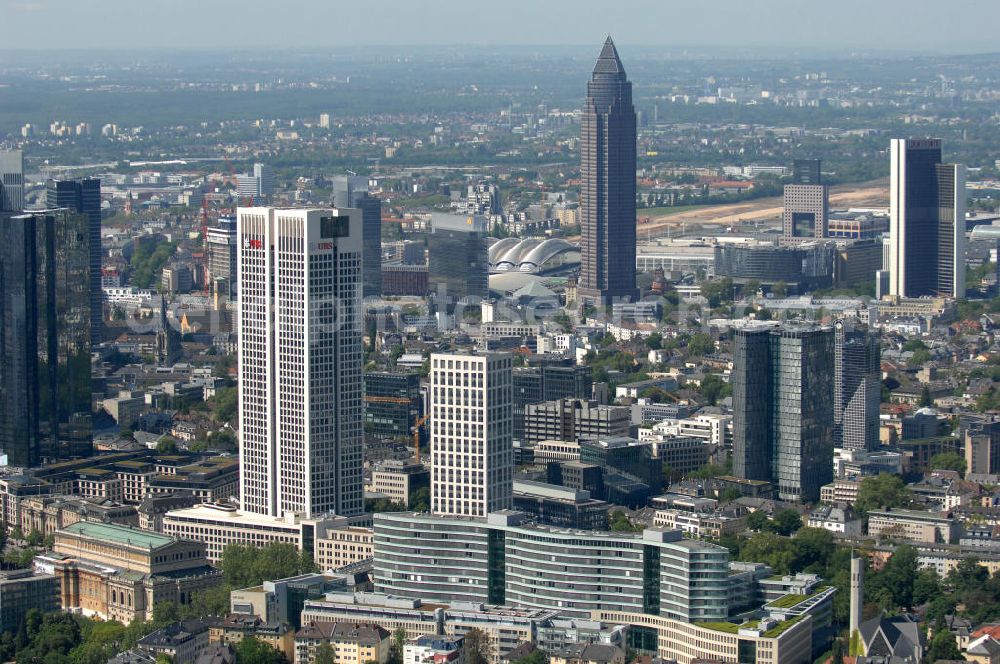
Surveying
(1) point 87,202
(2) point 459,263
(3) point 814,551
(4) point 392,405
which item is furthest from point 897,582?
(2) point 459,263

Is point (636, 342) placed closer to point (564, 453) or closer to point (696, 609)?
point (564, 453)

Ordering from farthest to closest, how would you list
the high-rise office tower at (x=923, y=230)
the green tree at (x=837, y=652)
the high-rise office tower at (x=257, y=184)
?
1. the high-rise office tower at (x=257, y=184)
2. the high-rise office tower at (x=923, y=230)
3. the green tree at (x=837, y=652)

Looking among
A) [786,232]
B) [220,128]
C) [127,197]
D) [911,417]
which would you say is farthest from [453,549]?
[220,128]

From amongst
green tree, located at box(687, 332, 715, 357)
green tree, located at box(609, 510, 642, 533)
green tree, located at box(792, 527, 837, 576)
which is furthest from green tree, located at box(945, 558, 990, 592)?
green tree, located at box(687, 332, 715, 357)

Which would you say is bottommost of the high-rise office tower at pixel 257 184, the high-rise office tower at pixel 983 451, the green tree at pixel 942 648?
the green tree at pixel 942 648

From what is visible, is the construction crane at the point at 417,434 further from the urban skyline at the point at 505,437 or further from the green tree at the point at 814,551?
the green tree at the point at 814,551

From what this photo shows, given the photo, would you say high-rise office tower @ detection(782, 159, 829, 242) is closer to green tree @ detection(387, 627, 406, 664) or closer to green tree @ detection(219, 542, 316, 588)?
green tree @ detection(219, 542, 316, 588)

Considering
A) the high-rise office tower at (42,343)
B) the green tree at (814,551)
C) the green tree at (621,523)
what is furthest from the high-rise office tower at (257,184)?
the green tree at (814,551)
